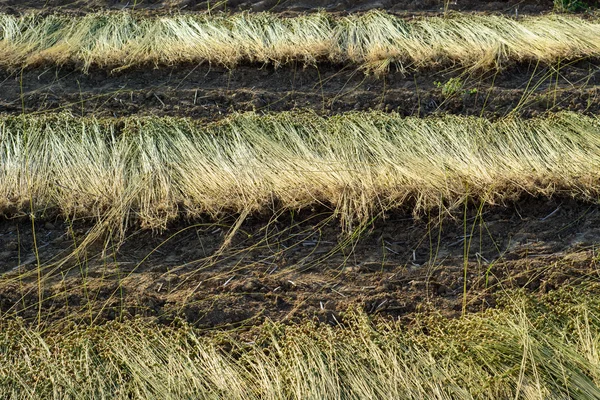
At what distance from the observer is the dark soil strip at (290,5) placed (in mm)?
6691

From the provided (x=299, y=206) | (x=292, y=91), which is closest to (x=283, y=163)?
(x=299, y=206)

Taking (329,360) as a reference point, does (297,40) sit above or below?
above

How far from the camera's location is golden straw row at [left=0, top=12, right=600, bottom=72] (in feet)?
18.7

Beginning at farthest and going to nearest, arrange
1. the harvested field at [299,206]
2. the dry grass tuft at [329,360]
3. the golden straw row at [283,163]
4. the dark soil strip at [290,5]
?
the dark soil strip at [290,5]
the golden straw row at [283,163]
the harvested field at [299,206]
the dry grass tuft at [329,360]

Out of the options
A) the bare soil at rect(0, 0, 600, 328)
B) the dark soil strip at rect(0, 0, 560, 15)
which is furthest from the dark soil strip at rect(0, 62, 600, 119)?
the dark soil strip at rect(0, 0, 560, 15)

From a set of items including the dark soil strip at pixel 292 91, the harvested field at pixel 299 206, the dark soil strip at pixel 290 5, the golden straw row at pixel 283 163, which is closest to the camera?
the harvested field at pixel 299 206

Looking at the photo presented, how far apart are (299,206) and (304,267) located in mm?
447

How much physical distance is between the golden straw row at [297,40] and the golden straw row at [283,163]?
2.96 ft

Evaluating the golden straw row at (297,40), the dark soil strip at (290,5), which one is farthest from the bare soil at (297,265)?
the dark soil strip at (290,5)

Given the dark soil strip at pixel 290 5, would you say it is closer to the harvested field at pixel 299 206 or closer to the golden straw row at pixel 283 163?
the harvested field at pixel 299 206

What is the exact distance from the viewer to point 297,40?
5863 millimetres

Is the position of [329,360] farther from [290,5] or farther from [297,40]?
[290,5]

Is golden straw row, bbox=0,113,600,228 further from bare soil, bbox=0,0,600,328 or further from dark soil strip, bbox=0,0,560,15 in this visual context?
dark soil strip, bbox=0,0,560,15

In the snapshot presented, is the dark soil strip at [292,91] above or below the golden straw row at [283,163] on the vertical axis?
above
